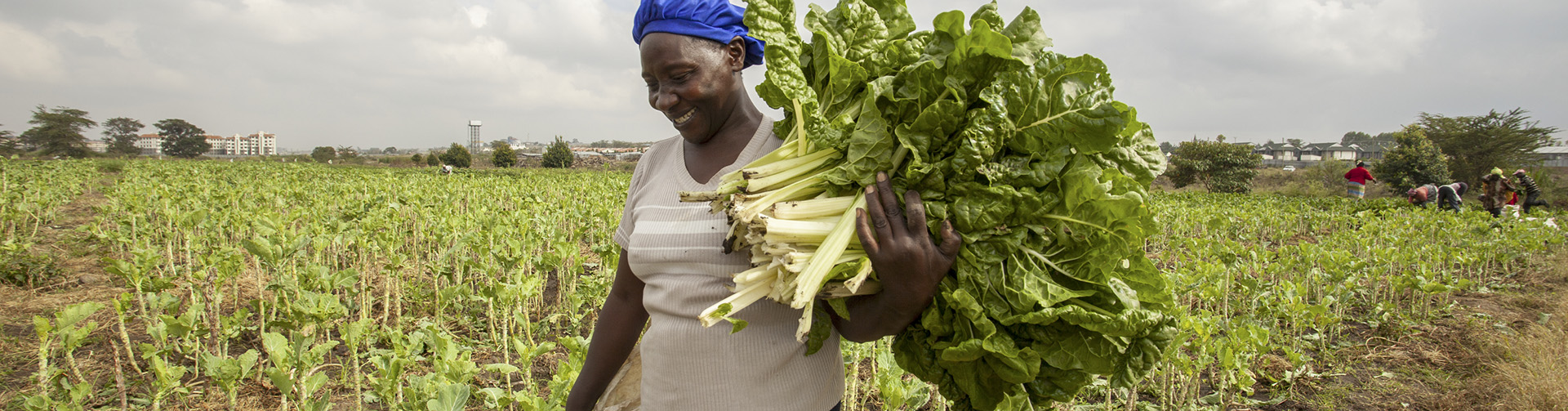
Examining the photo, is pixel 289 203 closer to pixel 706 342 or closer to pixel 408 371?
pixel 408 371

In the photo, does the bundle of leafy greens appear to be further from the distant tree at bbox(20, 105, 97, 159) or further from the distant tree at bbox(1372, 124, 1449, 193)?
the distant tree at bbox(20, 105, 97, 159)

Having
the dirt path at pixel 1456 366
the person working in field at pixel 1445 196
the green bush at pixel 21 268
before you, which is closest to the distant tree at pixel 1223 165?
the person working in field at pixel 1445 196

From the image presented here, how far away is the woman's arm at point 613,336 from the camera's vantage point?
5.98 feet

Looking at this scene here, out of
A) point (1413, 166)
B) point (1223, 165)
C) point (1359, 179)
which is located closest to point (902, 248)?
point (1359, 179)

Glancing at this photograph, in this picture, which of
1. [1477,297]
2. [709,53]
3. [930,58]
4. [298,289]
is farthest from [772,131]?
[1477,297]

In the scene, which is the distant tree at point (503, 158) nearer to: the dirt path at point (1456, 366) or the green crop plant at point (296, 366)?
the green crop plant at point (296, 366)

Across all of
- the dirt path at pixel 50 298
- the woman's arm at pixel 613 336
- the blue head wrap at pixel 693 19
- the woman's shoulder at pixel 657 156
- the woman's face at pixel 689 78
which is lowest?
the dirt path at pixel 50 298

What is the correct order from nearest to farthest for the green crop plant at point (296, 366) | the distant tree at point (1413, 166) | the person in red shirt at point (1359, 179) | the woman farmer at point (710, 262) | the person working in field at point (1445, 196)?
the woman farmer at point (710, 262)
the green crop plant at point (296, 366)
the person working in field at point (1445, 196)
the person in red shirt at point (1359, 179)
the distant tree at point (1413, 166)

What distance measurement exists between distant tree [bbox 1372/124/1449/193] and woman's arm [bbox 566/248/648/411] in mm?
38822

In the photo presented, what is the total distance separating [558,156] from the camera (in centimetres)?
6047

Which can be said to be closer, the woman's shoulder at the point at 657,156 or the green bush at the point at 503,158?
the woman's shoulder at the point at 657,156

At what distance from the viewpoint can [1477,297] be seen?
7676 mm

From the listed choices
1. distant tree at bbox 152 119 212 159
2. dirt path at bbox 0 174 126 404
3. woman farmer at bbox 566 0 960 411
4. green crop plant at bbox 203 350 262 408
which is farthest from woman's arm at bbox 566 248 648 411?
distant tree at bbox 152 119 212 159

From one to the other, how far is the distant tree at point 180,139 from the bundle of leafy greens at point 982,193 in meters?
102
